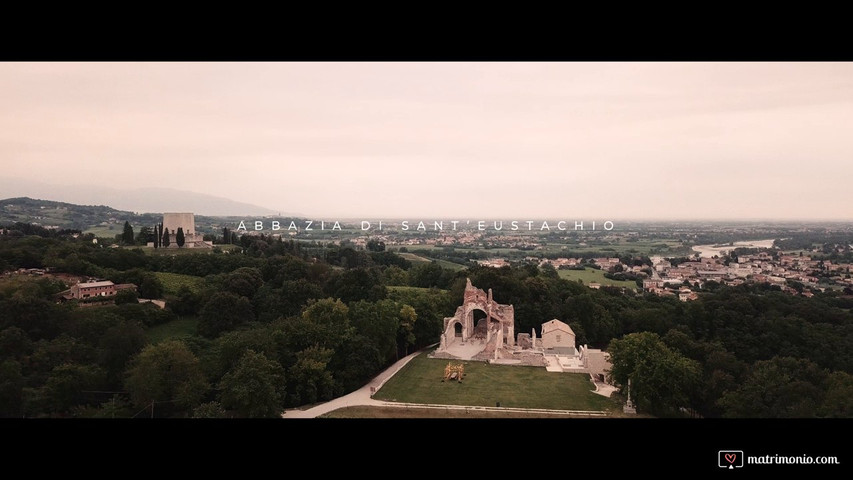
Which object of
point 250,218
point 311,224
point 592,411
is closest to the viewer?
point 592,411

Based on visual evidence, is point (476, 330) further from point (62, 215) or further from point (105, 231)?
point (105, 231)

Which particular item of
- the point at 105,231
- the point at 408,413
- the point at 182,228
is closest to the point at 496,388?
the point at 408,413

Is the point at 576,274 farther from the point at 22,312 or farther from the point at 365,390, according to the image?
the point at 22,312

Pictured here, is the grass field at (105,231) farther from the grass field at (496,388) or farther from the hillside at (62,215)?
the grass field at (496,388)

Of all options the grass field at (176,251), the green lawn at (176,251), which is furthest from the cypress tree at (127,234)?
the grass field at (176,251)

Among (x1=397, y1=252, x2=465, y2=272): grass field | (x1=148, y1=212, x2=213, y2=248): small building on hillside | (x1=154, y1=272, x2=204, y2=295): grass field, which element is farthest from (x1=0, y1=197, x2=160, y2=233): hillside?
(x1=397, y1=252, x2=465, y2=272): grass field
